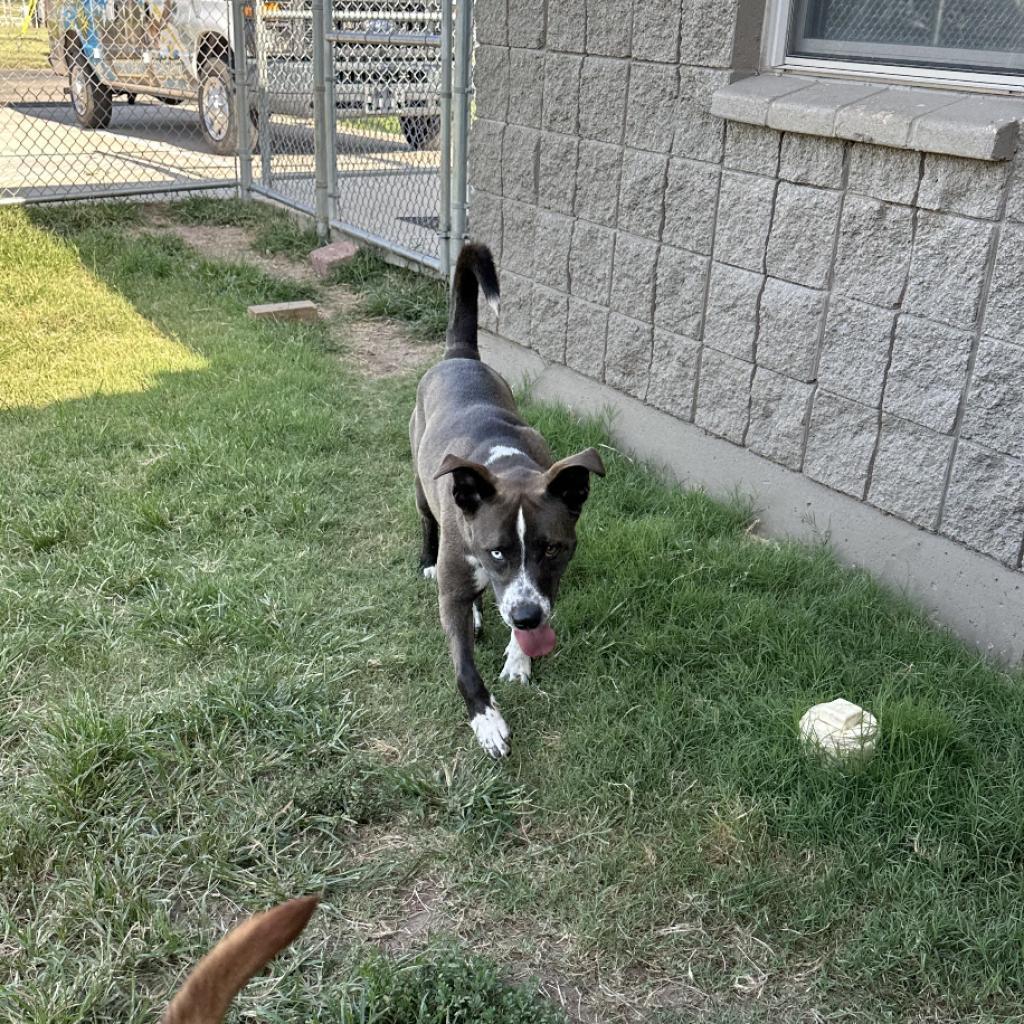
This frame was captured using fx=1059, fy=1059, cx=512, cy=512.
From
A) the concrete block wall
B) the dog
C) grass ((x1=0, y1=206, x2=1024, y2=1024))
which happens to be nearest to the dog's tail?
the dog

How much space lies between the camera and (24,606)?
147 inches

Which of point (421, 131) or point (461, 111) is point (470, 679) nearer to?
point (461, 111)

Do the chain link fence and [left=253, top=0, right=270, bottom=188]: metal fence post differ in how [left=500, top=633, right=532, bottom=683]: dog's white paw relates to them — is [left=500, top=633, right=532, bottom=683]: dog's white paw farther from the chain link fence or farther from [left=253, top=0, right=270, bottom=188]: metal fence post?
[left=253, top=0, right=270, bottom=188]: metal fence post

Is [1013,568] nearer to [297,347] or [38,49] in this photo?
[297,347]

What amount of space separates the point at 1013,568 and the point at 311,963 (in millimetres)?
2467

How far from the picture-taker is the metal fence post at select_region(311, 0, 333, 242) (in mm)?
7793

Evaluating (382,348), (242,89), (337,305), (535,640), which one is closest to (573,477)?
(535,640)

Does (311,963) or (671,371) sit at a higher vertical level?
(671,371)

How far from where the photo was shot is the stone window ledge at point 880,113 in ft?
10.5

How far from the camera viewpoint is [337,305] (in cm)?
732

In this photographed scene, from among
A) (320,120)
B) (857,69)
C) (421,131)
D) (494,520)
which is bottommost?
(494,520)

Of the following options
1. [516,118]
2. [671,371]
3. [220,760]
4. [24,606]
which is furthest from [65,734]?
[516,118]

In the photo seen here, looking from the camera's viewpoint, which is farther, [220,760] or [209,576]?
[209,576]

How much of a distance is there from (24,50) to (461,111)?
14.4 metres
